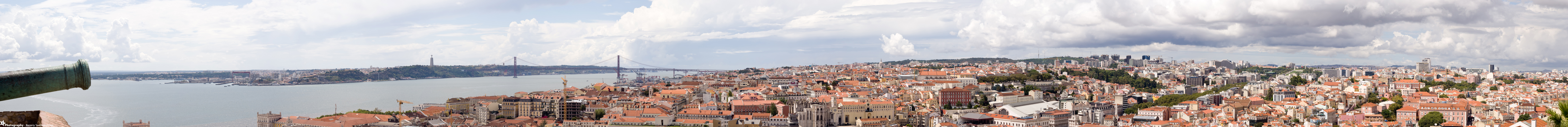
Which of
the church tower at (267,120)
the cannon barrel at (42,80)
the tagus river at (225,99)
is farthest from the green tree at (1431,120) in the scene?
the cannon barrel at (42,80)

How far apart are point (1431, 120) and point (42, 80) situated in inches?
614

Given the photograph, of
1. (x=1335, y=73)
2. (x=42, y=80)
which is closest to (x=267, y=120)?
(x=42, y=80)

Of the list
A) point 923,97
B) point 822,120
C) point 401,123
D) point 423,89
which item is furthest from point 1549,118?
point 423,89

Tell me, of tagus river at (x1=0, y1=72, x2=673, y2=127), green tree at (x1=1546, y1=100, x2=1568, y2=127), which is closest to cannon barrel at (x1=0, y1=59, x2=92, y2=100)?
green tree at (x1=1546, y1=100, x2=1568, y2=127)

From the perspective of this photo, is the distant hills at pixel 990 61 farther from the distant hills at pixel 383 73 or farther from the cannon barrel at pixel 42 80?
the cannon barrel at pixel 42 80

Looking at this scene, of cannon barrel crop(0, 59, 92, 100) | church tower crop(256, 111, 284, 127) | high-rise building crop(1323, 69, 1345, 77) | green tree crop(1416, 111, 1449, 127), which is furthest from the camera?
high-rise building crop(1323, 69, 1345, 77)

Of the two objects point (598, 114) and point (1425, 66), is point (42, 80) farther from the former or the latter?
point (1425, 66)

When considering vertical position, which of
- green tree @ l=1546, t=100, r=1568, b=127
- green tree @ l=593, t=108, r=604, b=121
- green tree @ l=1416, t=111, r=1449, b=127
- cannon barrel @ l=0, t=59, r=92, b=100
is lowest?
green tree @ l=1416, t=111, r=1449, b=127

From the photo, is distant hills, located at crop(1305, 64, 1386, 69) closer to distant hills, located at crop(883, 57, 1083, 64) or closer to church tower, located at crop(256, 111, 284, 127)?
distant hills, located at crop(883, 57, 1083, 64)

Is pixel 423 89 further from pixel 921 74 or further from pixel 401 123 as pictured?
pixel 401 123

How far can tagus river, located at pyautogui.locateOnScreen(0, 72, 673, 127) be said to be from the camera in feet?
53.6

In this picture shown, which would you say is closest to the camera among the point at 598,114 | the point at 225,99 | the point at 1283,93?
the point at 598,114

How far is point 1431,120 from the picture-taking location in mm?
13820

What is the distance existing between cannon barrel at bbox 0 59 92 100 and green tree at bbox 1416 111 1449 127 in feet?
49.9
